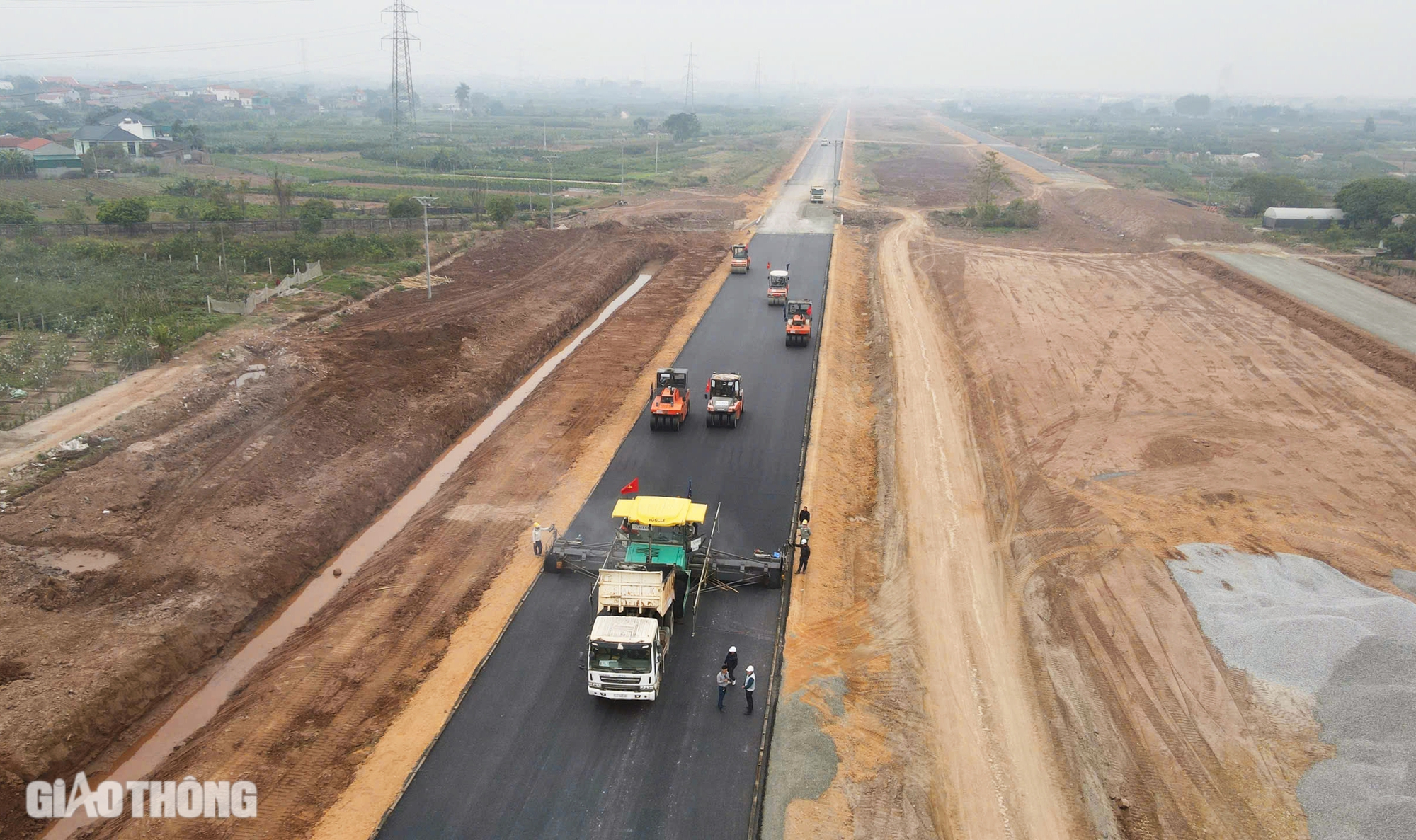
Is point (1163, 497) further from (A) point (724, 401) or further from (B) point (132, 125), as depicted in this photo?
(B) point (132, 125)

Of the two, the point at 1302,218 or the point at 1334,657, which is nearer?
the point at 1334,657

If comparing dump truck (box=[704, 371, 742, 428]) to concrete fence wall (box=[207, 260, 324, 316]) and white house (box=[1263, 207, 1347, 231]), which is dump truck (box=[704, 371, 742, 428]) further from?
white house (box=[1263, 207, 1347, 231])

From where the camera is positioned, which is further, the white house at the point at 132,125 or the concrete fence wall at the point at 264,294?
the white house at the point at 132,125

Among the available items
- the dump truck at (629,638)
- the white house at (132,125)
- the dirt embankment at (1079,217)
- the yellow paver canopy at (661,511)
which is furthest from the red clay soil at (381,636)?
the white house at (132,125)

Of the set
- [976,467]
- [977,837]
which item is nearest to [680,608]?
[977,837]

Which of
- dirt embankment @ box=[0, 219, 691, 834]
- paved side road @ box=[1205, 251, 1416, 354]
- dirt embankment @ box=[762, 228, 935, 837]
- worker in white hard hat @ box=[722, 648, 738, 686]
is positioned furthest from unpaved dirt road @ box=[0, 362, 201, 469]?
paved side road @ box=[1205, 251, 1416, 354]

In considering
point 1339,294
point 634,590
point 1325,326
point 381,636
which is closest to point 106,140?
Result: point 381,636

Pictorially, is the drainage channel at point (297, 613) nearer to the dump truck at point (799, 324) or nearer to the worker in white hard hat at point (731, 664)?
the worker in white hard hat at point (731, 664)
